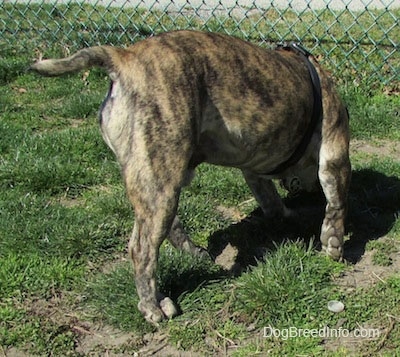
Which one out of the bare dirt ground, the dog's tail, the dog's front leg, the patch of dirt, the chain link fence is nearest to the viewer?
the dog's tail

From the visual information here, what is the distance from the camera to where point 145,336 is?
355 cm

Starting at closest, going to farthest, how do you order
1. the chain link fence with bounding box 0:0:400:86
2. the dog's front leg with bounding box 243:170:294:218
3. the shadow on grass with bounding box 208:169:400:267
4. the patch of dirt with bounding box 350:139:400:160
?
the shadow on grass with bounding box 208:169:400:267
the dog's front leg with bounding box 243:170:294:218
the patch of dirt with bounding box 350:139:400:160
the chain link fence with bounding box 0:0:400:86

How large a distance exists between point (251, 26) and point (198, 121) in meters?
5.01

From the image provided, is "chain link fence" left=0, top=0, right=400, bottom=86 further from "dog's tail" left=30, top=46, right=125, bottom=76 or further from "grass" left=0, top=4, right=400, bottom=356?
"dog's tail" left=30, top=46, right=125, bottom=76

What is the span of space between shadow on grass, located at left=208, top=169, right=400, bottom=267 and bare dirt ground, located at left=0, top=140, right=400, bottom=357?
34 mm

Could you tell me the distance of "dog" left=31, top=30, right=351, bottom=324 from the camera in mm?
3217

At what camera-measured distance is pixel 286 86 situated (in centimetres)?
375

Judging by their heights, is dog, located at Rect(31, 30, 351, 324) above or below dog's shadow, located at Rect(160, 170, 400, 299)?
above

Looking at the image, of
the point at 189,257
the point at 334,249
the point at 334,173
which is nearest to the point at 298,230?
the point at 334,249

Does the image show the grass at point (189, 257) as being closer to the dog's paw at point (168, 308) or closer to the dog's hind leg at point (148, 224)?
the dog's paw at point (168, 308)

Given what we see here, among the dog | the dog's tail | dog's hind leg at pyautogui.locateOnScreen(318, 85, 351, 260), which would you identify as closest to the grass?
dog's hind leg at pyautogui.locateOnScreen(318, 85, 351, 260)

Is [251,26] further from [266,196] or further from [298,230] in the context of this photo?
[298,230]

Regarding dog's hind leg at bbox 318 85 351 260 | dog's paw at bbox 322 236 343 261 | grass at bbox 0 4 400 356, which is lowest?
grass at bbox 0 4 400 356

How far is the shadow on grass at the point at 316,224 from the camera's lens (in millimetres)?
4363
